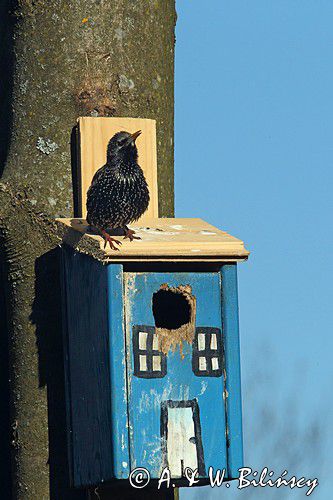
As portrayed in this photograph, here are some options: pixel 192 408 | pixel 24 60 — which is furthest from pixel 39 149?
pixel 192 408

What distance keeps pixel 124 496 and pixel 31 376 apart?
56 centimetres

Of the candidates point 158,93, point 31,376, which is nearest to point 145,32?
point 158,93

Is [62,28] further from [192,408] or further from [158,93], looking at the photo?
[192,408]

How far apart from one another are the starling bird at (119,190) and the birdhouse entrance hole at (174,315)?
0.94 feet

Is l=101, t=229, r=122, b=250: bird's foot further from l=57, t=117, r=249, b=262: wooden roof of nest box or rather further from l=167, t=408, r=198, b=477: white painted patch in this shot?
l=167, t=408, r=198, b=477: white painted patch

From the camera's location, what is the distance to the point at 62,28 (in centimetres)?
1398

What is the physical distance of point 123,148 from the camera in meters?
13.9

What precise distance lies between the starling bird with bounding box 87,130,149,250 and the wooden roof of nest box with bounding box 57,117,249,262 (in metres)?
0.06

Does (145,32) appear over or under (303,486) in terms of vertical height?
over

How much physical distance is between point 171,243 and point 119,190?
372mm

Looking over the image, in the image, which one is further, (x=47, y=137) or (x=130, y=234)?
(x=47, y=137)

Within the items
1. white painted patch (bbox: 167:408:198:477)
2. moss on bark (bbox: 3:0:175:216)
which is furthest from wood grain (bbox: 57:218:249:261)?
white painted patch (bbox: 167:408:198:477)

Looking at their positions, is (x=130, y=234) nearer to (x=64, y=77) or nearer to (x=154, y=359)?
Result: (x=154, y=359)

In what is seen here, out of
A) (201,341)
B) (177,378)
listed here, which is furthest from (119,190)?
(177,378)
